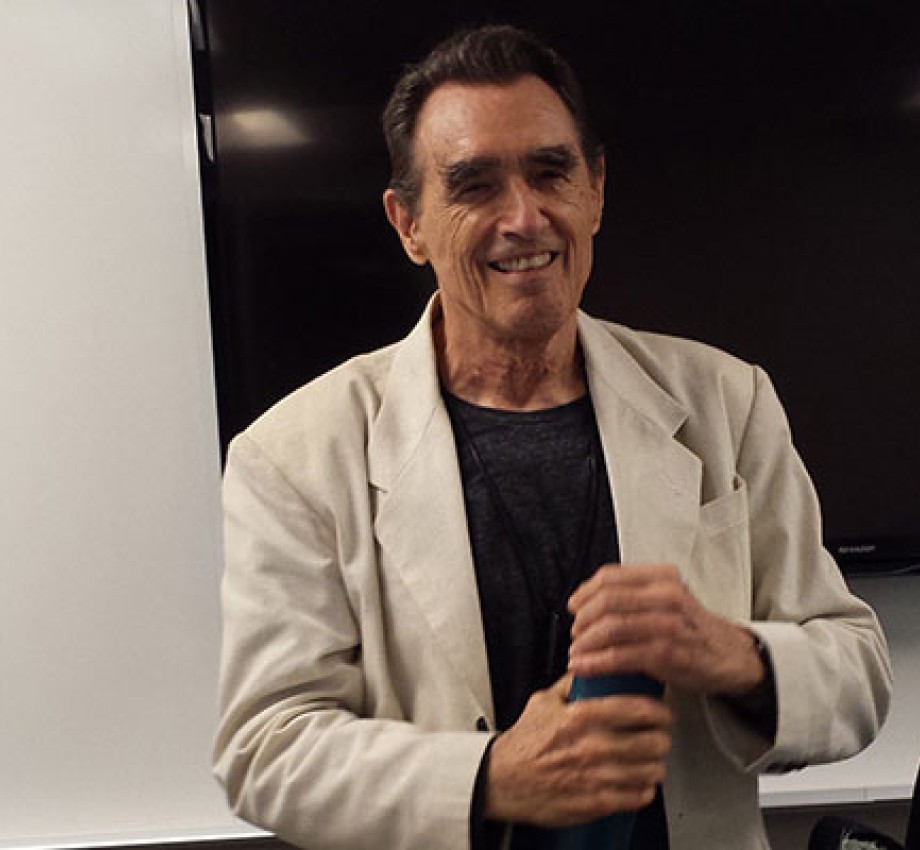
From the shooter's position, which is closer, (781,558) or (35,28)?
(781,558)

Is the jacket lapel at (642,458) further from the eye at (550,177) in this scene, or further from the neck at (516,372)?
the eye at (550,177)

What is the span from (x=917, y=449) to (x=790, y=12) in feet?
2.50

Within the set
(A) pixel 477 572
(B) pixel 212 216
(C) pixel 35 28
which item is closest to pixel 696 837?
(A) pixel 477 572

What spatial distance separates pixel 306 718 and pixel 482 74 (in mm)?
690

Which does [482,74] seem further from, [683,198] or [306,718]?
[683,198]

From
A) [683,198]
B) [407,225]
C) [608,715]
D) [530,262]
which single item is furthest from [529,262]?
[683,198]

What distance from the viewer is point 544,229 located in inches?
49.1

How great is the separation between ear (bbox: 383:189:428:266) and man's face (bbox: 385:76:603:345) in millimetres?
80

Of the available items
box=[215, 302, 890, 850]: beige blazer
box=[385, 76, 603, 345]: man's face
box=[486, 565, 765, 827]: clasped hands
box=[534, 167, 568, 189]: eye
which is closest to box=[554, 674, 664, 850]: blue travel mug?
box=[486, 565, 765, 827]: clasped hands

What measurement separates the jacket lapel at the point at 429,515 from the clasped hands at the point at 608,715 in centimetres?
14

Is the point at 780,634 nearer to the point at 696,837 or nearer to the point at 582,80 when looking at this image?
the point at 696,837

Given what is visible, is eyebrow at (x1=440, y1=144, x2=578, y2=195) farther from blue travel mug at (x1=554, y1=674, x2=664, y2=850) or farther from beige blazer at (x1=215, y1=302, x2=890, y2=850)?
blue travel mug at (x1=554, y1=674, x2=664, y2=850)

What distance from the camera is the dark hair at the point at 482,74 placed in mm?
1277

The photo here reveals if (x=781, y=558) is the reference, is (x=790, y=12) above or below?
above
